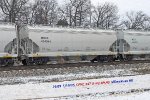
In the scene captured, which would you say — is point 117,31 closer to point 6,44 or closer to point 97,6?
point 6,44

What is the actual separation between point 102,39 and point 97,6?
70244 mm

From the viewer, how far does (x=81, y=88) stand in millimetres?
14922

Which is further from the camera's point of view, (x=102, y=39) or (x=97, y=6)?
(x=97, y=6)

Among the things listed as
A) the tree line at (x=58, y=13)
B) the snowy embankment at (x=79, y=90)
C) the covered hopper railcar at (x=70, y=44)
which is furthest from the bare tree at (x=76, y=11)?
the snowy embankment at (x=79, y=90)

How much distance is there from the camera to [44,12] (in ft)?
272

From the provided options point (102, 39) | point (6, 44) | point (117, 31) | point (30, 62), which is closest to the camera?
point (6, 44)

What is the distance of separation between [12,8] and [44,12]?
12.0m

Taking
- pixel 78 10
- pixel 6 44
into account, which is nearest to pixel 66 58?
pixel 6 44

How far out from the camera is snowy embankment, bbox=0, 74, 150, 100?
13.0 metres

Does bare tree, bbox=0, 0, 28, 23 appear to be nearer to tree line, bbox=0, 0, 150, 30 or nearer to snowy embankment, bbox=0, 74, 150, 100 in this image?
tree line, bbox=0, 0, 150, 30

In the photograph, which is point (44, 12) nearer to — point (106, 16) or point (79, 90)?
point (106, 16)

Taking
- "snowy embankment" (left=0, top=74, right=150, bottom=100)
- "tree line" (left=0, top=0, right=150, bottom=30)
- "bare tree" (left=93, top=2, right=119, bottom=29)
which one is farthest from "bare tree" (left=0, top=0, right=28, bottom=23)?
"snowy embankment" (left=0, top=74, right=150, bottom=100)

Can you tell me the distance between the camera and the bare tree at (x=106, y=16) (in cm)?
9896

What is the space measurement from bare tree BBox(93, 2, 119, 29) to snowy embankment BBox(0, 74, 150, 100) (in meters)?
80.0
